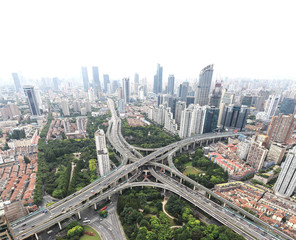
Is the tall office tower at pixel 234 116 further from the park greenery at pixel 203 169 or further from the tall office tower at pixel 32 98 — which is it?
the tall office tower at pixel 32 98

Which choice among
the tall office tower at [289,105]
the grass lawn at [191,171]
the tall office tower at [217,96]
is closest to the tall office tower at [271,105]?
the tall office tower at [289,105]

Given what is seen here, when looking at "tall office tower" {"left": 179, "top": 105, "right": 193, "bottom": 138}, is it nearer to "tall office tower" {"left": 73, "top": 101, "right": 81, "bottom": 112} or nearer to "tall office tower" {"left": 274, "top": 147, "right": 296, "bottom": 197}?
"tall office tower" {"left": 274, "top": 147, "right": 296, "bottom": 197}

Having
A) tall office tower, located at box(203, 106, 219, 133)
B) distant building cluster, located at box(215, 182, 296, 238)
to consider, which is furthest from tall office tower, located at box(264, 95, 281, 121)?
distant building cluster, located at box(215, 182, 296, 238)

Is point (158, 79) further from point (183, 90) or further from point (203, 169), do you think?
point (203, 169)

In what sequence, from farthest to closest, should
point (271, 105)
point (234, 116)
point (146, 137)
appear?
1. point (271, 105)
2. point (234, 116)
3. point (146, 137)

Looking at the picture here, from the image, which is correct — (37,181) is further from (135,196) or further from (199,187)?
(199,187)

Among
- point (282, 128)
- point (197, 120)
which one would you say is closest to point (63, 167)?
point (197, 120)
